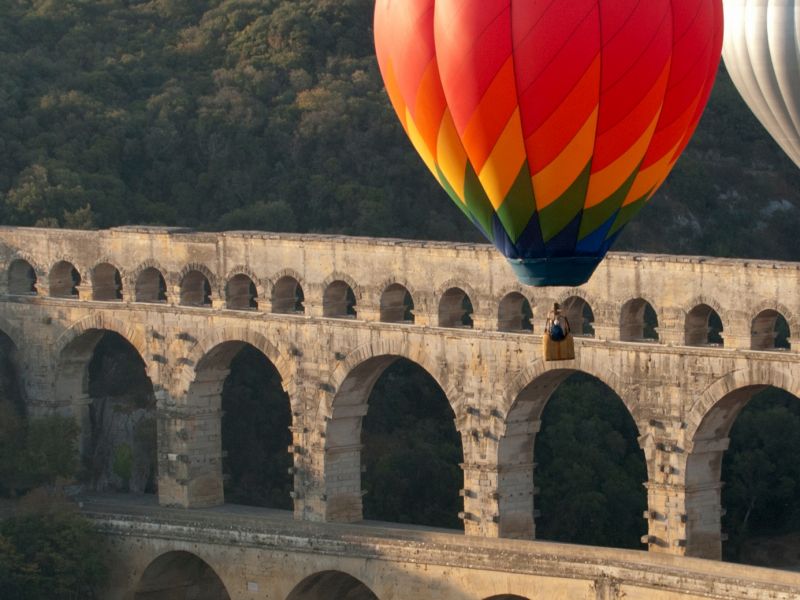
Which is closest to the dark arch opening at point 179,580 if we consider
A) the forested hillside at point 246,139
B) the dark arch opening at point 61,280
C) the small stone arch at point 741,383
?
the dark arch opening at point 61,280

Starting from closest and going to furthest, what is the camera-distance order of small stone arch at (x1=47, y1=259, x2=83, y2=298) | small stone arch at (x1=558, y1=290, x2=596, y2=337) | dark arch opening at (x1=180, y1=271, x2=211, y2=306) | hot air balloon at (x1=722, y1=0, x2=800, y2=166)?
hot air balloon at (x1=722, y1=0, x2=800, y2=166), small stone arch at (x1=558, y1=290, x2=596, y2=337), dark arch opening at (x1=180, y1=271, x2=211, y2=306), small stone arch at (x1=47, y1=259, x2=83, y2=298)

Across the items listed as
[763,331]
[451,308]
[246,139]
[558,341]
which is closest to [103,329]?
[451,308]

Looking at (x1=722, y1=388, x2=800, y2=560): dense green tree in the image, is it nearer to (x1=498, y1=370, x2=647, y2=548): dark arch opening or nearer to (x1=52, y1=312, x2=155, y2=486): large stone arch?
(x1=498, y1=370, x2=647, y2=548): dark arch opening

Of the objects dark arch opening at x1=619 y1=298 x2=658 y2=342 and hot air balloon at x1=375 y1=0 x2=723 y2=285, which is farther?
dark arch opening at x1=619 y1=298 x2=658 y2=342

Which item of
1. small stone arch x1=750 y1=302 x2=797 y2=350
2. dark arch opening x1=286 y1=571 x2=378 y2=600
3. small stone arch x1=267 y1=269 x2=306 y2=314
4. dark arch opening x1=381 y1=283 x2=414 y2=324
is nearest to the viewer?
small stone arch x1=750 y1=302 x2=797 y2=350

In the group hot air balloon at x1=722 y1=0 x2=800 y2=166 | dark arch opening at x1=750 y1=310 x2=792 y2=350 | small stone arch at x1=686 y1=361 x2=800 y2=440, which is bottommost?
small stone arch at x1=686 y1=361 x2=800 y2=440

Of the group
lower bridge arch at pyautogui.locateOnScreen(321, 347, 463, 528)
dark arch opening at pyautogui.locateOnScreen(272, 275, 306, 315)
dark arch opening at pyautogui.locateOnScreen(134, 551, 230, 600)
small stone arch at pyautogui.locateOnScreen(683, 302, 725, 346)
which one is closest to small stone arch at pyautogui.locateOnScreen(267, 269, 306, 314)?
dark arch opening at pyautogui.locateOnScreen(272, 275, 306, 315)
